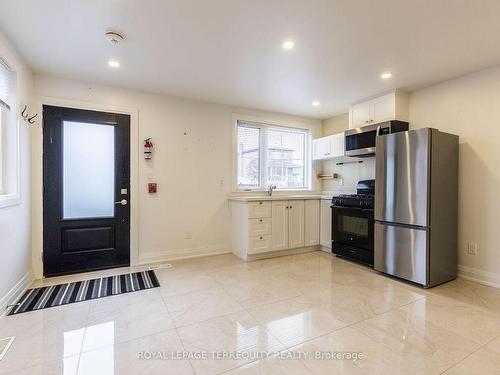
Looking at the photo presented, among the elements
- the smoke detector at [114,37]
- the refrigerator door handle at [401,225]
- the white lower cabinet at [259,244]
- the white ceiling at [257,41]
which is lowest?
the white lower cabinet at [259,244]

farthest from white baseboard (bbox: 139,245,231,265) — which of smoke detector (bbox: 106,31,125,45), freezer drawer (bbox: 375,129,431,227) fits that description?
smoke detector (bbox: 106,31,125,45)

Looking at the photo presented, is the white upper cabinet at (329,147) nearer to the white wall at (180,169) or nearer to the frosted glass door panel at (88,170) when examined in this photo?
the white wall at (180,169)

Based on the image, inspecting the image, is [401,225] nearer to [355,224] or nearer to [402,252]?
[402,252]

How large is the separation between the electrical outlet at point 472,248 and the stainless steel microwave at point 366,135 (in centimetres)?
156

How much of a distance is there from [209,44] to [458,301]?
3378 mm

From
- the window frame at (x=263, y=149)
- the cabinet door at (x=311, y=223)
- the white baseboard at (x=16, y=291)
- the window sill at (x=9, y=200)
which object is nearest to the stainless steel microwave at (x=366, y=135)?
the cabinet door at (x=311, y=223)

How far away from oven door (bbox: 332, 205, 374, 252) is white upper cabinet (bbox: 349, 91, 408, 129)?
1325 millimetres

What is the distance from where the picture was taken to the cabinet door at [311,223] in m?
4.26

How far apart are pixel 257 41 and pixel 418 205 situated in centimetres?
237

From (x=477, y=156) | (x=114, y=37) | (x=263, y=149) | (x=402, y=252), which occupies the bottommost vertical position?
(x=402, y=252)

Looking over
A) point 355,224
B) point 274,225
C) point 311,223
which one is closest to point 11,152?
point 274,225

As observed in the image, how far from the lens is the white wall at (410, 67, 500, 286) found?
2.87 meters

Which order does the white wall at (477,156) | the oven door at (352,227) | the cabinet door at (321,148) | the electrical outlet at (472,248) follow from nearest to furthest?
the white wall at (477,156), the electrical outlet at (472,248), the oven door at (352,227), the cabinet door at (321,148)

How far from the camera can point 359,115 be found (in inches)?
158
